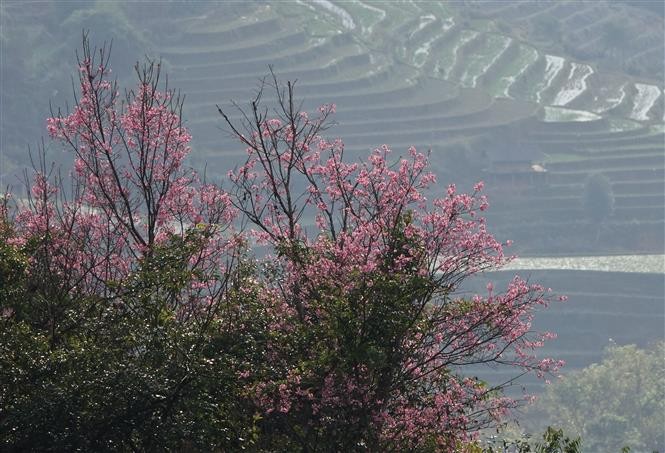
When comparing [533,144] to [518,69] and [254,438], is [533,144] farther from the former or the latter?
[254,438]

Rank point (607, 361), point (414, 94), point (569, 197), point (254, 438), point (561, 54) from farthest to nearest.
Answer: point (561, 54), point (414, 94), point (569, 197), point (607, 361), point (254, 438)

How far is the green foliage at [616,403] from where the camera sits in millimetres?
69625

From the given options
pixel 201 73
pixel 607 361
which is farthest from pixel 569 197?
pixel 607 361

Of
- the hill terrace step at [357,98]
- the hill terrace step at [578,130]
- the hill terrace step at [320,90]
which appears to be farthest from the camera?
the hill terrace step at [320,90]

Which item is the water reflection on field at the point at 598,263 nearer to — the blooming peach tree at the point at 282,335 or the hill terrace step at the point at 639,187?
the hill terrace step at the point at 639,187

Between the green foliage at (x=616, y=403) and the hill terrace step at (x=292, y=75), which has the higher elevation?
the hill terrace step at (x=292, y=75)

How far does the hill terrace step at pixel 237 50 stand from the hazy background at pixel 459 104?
16 centimetres

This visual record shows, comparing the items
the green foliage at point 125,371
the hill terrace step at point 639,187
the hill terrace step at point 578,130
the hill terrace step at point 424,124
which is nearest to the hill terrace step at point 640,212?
the hill terrace step at point 639,187

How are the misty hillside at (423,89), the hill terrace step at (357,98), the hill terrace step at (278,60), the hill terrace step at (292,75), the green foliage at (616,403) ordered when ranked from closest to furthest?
the green foliage at (616,403) → the misty hillside at (423,89) → the hill terrace step at (357,98) → the hill terrace step at (292,75) → the hill terrace step at (278,60)

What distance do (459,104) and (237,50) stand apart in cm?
2042

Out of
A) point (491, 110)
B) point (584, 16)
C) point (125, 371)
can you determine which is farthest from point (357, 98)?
point (125, 371)

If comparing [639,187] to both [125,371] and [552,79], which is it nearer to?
[552,79]

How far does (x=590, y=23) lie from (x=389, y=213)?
157835 mm

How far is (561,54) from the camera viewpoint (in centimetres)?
14650
